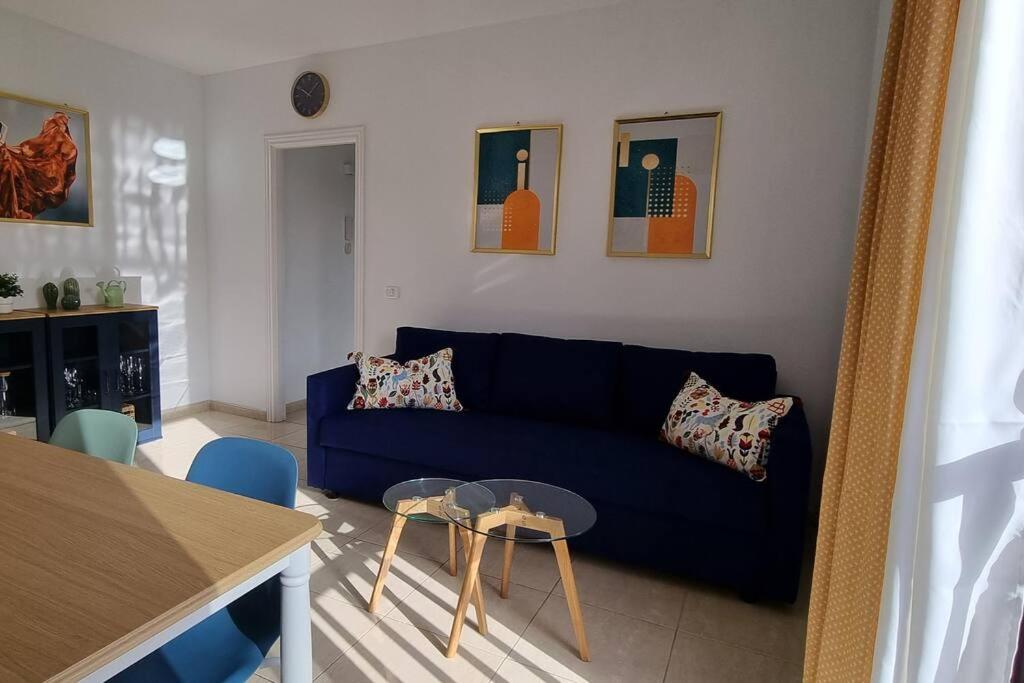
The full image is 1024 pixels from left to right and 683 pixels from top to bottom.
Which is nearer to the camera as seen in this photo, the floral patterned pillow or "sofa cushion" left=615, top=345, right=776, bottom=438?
"sofa cushion" left=615, top=345, right=776, bottom=438

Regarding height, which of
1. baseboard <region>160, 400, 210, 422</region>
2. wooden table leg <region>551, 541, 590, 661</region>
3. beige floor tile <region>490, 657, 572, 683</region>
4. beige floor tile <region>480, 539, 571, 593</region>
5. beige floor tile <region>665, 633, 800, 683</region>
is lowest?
beige floor tile <region>490, 657, 572, 683</region>

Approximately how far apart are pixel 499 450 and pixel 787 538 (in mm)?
1256

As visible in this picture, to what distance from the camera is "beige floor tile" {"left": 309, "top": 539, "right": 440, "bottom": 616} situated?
2.31m

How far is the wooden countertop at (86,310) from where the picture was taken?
3557mm

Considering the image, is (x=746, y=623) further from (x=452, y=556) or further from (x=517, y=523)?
(x=452, y=556)

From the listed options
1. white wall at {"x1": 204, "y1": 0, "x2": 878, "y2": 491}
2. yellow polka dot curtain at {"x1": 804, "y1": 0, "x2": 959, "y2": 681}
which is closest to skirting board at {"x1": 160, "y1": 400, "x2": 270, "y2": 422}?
white wall at {"x1": 204, "y1": 0, "x2": 878, "y2": 491}

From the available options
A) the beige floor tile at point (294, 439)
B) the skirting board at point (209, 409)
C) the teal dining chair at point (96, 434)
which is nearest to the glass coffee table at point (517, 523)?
the teal dining chair at point (96, 434)

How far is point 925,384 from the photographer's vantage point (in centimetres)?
100

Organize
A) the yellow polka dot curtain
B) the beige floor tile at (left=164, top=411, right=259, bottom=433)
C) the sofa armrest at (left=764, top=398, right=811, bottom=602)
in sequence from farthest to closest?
the beige floor tile at (left=164, top=411, right=259, bottom=433)
the sofa armrest at (left=764, top=398, right=811, bottom=602)
the yellow polka dot curtain

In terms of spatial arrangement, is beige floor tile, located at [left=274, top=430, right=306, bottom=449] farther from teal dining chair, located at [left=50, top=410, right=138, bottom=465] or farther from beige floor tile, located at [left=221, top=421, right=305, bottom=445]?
teal dining chair, located at [left=50, top=410, right=138, bottom=465]

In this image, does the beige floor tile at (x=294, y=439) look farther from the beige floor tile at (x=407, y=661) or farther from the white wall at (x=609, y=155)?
the beige floor tile at (x=407, y=661)

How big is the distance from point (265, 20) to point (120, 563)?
11.5 ft

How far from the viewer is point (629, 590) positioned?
2438mm

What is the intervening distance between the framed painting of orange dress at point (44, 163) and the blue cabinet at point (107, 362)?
65 centimetres
